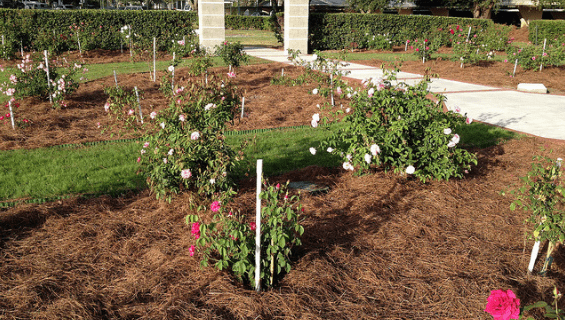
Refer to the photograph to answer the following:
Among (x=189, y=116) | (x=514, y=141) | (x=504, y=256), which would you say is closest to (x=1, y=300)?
(x=189, y=116)

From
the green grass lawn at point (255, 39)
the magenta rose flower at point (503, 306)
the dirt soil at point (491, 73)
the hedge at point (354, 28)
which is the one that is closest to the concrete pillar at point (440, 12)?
the green grass lawn at point (255, 39)

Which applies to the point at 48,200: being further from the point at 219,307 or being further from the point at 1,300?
the point at 219,307

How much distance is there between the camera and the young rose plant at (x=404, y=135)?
4.50m

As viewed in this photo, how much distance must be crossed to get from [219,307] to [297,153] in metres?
3.41

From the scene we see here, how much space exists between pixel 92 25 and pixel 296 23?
801 centimetres

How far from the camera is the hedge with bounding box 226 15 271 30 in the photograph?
3900 centimetres

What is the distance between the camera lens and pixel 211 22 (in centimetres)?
1686

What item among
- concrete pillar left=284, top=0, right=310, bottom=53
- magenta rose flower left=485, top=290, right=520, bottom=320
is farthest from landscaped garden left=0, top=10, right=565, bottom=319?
concrete pillar left=284, top=0, right=310, bottom=53

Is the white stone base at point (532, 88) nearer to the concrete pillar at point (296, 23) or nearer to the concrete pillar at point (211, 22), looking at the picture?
the concrete pillar at point (296, 23)

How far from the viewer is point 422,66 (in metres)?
14.7

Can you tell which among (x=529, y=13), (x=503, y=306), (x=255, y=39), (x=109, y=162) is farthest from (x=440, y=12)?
(x=503, y=306)

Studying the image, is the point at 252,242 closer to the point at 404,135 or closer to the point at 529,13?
the point at 404,135

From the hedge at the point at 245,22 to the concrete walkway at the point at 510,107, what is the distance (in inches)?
1131

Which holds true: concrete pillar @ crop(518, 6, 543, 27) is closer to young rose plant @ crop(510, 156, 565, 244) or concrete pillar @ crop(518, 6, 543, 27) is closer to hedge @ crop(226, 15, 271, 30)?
hedge @ crop(226, 15, 271, 30)
